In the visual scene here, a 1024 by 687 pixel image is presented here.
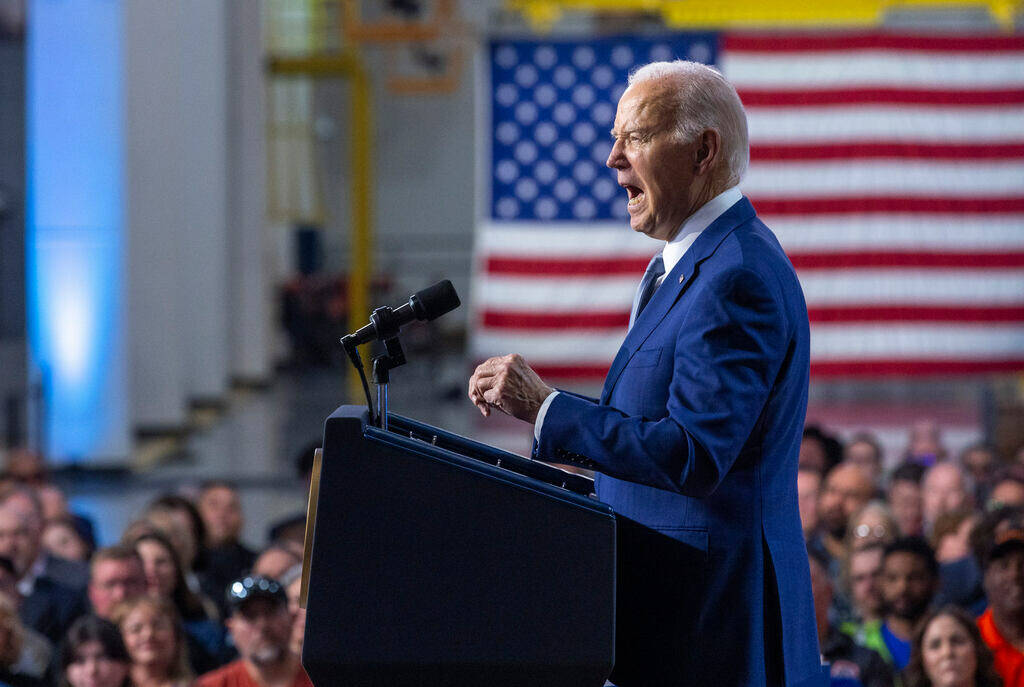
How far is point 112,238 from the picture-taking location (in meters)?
13.8

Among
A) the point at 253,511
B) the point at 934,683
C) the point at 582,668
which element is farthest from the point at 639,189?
the point at 253,511

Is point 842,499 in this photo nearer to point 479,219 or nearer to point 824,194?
point 824,194

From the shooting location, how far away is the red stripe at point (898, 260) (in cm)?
949

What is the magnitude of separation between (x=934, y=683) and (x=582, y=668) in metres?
2.84

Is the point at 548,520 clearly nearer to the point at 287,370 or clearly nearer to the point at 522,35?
the point at 522,35

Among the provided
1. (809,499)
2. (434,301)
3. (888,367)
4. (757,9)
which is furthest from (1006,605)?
(757,9)

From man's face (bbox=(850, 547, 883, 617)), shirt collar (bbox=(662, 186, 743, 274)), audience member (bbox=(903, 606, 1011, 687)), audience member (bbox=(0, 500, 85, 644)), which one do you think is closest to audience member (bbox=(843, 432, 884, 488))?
man's face (bbox=(850, 547, 883, 617))

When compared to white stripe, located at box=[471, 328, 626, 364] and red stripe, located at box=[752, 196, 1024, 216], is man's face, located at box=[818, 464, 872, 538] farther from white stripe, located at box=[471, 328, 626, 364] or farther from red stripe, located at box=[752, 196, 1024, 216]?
red stripe, located at box=[752, 196, 1024, 216]

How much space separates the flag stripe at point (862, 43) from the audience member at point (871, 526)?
4256 mm

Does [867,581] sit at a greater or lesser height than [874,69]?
lesser

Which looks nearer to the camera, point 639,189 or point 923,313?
point 639,189

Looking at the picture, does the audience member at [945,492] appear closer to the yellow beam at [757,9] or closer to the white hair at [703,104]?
the white hair at [703,104]

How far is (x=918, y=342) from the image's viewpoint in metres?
9.52

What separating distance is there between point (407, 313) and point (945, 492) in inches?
210
